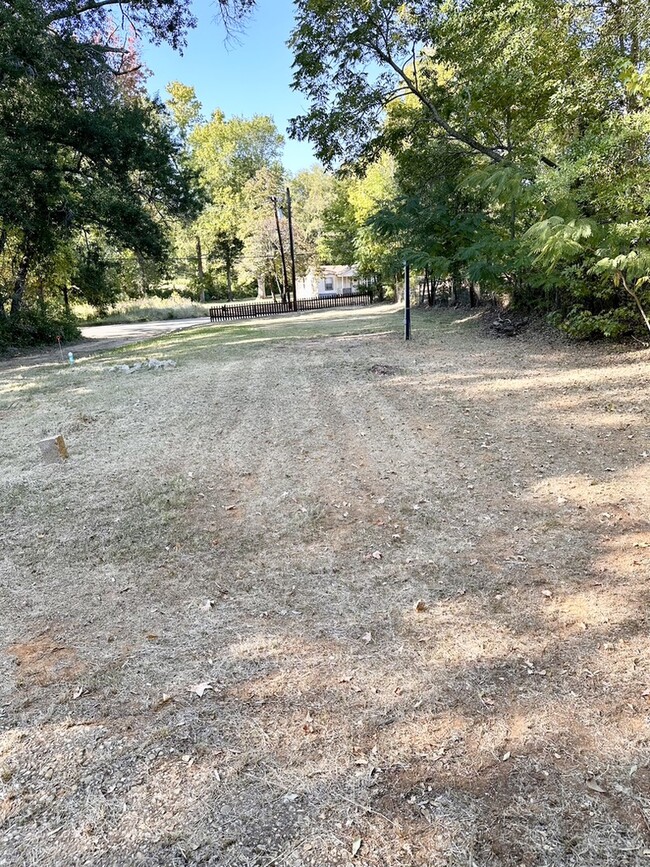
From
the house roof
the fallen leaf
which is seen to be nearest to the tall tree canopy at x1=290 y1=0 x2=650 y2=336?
the fallen leaf

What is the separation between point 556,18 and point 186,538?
9.16 metres

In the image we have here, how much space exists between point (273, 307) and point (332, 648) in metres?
25.8

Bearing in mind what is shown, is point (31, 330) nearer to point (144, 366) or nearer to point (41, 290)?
point (41, 290)

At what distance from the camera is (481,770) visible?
5.19 feet

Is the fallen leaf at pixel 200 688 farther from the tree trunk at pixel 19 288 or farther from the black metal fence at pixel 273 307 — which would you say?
the black metal fence at pixel 273 307

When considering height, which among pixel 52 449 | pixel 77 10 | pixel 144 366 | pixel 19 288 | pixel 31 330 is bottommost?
pixel 52 449

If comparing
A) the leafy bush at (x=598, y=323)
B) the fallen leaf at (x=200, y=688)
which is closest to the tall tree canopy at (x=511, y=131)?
the leafy bush at (x=598, y=323)

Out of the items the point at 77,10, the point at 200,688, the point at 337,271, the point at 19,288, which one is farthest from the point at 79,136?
the point at 337,271

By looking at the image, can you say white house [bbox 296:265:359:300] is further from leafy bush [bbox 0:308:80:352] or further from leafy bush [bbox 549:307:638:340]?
leafy bush [bbox 549:307:638:340]

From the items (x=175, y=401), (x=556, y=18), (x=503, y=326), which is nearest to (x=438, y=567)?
(x=175, y=401)

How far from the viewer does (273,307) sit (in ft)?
87.2

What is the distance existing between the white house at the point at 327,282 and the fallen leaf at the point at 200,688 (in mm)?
37618

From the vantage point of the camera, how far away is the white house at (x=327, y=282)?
39.5m

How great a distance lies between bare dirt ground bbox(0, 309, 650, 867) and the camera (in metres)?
1.45
